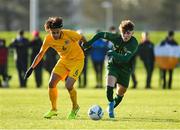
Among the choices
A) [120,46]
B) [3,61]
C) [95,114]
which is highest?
[120,46]

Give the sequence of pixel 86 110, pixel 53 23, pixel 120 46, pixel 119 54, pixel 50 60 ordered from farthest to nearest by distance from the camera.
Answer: pixel 50 60 < pixel 86 110 < pixel 120 46 < pixel 119 54 < pixel 53 23

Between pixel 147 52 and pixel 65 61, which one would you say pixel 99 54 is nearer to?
pixel 147 52

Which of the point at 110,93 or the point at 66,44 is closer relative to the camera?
the point at 110,93

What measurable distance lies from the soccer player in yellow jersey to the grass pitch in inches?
17.3

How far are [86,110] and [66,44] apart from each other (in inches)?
99.5

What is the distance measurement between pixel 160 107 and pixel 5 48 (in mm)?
12363

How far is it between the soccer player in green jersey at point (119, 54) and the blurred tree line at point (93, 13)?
7927 centimetres

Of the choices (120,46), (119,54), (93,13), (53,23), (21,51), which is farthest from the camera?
(93,13)

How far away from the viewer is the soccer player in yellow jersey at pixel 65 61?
16031 millimetres

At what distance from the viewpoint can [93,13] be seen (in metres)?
113

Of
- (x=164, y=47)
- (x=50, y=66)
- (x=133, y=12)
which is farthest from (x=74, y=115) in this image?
(x=133, y=12)

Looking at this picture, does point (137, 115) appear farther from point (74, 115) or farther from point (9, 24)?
point (9, 24)

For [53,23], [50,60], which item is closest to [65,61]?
[53,23]

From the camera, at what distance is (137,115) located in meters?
16.8
